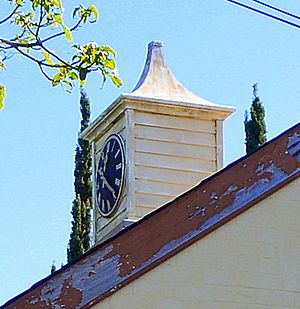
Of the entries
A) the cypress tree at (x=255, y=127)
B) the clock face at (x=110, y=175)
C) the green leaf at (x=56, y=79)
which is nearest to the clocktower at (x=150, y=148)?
the clock face at (x=110, y=175)

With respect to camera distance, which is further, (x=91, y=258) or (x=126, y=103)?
(x=126, y=103)

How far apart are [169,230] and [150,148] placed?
15.4 feet

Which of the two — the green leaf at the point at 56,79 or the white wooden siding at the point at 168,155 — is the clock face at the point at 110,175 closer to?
the white wooden siding at the point at 168,155

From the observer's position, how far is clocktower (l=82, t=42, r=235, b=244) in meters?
12.6

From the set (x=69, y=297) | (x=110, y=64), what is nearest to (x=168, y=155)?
(x=110, y=64)

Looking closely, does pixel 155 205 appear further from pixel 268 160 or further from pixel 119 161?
pixel 268 160

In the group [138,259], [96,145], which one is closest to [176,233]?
[138,259]

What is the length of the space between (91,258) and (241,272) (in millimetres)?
992

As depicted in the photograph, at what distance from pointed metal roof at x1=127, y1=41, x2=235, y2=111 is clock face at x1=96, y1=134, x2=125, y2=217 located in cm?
60

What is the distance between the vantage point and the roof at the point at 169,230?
25.9 feet

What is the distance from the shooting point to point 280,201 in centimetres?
838

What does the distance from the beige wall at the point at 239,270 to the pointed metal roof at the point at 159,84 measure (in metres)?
4.58

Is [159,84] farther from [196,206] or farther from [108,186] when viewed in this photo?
[196,206]

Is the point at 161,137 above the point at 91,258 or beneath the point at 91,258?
above
